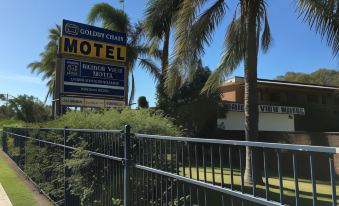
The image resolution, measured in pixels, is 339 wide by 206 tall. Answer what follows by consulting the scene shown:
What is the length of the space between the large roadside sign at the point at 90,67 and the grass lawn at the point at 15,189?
2968 millimetres

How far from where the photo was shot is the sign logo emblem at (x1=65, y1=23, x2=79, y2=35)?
51.0 feet

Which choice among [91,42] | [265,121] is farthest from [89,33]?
[265,121]

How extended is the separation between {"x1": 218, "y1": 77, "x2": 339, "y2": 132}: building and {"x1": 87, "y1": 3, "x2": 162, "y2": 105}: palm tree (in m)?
5.38

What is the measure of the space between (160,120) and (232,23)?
8.40 m

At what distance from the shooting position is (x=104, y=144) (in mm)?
5855

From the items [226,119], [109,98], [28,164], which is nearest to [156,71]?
[226,119]

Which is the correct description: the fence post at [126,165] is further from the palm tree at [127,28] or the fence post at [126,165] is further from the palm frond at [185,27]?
the palm tree at [127,28]

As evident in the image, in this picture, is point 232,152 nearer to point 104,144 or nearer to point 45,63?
point 104,144

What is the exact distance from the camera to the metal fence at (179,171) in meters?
2.79

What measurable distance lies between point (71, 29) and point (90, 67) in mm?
1561

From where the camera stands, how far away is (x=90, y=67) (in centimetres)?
1598

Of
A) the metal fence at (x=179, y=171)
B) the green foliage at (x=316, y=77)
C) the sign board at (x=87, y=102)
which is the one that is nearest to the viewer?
the metal fence at (x=179, y=171)

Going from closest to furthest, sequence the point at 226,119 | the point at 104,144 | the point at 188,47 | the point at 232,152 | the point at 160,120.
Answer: the point at 232,152 < the point at 104,144 < the point at 160,120 < the point at 188,47 < the point at 226,119

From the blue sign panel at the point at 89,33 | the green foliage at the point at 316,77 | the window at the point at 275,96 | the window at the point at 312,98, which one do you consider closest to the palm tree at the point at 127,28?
the blue sign panel at the point at 89,33
